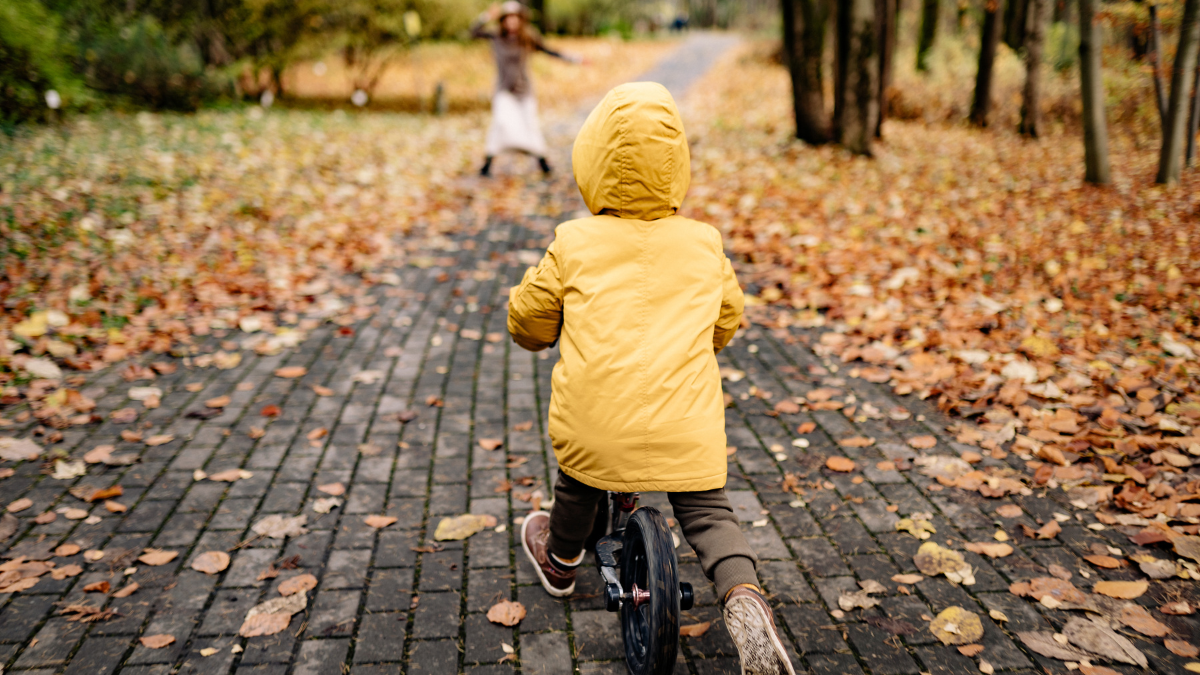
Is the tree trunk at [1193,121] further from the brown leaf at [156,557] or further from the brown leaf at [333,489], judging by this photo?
the brown leaf at [156,557]

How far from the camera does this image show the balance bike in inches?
82.0

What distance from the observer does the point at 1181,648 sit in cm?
252

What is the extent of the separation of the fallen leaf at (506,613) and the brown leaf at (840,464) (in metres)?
1.83

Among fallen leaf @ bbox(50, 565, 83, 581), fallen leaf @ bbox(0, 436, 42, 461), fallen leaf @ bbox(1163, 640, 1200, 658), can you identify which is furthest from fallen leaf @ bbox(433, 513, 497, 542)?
fallen leaf @ bbox(1163, 640, 1200, 658)

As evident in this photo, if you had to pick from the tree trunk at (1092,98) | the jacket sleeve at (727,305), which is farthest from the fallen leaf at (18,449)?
the tree trunk at (1092,98)

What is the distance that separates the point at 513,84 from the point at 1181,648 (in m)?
9.01

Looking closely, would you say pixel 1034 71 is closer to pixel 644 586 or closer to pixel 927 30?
pixel 927 30

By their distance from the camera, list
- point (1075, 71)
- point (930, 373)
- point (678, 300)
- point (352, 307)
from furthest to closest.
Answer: point (1075, 71)
point (352, 307)
point (930, 373)
point (678, 300)

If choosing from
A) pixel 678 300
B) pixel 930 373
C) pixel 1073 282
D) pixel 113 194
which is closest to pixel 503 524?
pixel 678 300

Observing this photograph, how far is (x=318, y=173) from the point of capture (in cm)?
949

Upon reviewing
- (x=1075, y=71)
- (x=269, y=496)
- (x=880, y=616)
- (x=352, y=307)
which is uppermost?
(x=1075, y=71)

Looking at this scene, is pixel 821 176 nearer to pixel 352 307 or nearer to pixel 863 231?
pixel 863 231

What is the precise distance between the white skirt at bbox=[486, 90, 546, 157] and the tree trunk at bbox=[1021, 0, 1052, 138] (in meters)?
8.15

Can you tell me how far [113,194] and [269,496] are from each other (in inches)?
227
